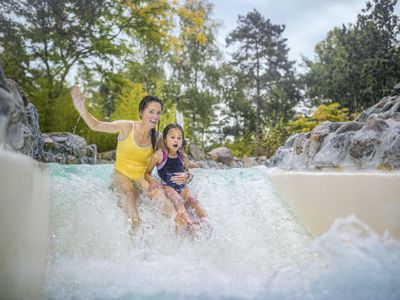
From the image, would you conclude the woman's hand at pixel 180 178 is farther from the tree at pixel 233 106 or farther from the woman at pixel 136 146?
the tree at pixel 233 106

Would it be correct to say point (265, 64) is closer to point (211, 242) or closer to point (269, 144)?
point (269, 144)

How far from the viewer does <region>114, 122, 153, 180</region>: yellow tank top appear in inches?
89.4

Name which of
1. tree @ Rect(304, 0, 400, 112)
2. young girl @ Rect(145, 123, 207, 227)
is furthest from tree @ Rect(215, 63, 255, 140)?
young girl @ Rect(145, 123, 207, 227)

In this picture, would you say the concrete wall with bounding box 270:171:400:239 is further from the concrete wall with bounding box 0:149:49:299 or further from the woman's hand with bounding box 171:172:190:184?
the concrete wall with bounding box 0:149:49:299

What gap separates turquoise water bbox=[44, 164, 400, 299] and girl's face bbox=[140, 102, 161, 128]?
51 cm

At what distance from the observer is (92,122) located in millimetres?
2137

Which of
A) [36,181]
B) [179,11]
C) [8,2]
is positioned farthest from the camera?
[179,11]

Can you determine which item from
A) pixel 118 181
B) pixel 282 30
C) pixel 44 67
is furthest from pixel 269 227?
pixel 282 30

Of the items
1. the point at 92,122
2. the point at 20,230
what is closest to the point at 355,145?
the point at 92,122

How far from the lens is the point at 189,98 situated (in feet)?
44.8

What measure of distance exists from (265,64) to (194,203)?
42.1ft

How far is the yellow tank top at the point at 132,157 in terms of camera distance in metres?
2.27

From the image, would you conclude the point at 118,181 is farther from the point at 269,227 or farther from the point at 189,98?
the point at 189,98

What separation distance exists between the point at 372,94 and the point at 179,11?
5.32 meters
